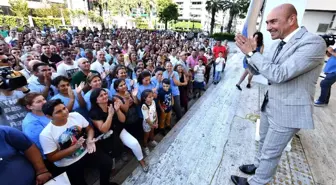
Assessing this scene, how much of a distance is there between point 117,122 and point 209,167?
1.41 meters

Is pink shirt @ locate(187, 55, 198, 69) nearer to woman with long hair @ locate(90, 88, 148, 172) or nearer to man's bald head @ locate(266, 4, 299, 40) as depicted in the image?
woman with long hair @ locate(90, 88, 148, 172)

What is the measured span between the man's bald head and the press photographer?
2690 millimetres

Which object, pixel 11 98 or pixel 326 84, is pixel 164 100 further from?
pixel 326 84

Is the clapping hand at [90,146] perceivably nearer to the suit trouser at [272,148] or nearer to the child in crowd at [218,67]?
the suit trouser at [272,148]

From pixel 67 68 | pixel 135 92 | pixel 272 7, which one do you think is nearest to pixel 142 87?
pixel 135 92

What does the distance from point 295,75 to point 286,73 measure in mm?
72

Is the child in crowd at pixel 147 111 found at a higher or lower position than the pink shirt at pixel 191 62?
lower

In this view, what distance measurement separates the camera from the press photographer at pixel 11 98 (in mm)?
1957

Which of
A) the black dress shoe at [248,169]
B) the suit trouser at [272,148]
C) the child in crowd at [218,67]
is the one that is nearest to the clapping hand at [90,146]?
the suit trouser at [272,148]

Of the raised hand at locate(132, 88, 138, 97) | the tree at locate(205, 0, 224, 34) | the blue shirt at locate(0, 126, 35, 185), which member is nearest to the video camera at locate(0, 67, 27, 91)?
the blue shirt at locate(0, 126, 35, 185)

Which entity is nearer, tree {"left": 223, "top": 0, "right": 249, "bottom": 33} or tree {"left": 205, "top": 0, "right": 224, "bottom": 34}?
tree {"left": 223, "top": 0, "right": 249, "bottom": 33}

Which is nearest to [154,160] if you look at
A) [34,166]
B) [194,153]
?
[194,153]

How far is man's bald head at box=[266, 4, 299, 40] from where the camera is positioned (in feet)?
4.69

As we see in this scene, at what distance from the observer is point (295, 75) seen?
139cm
